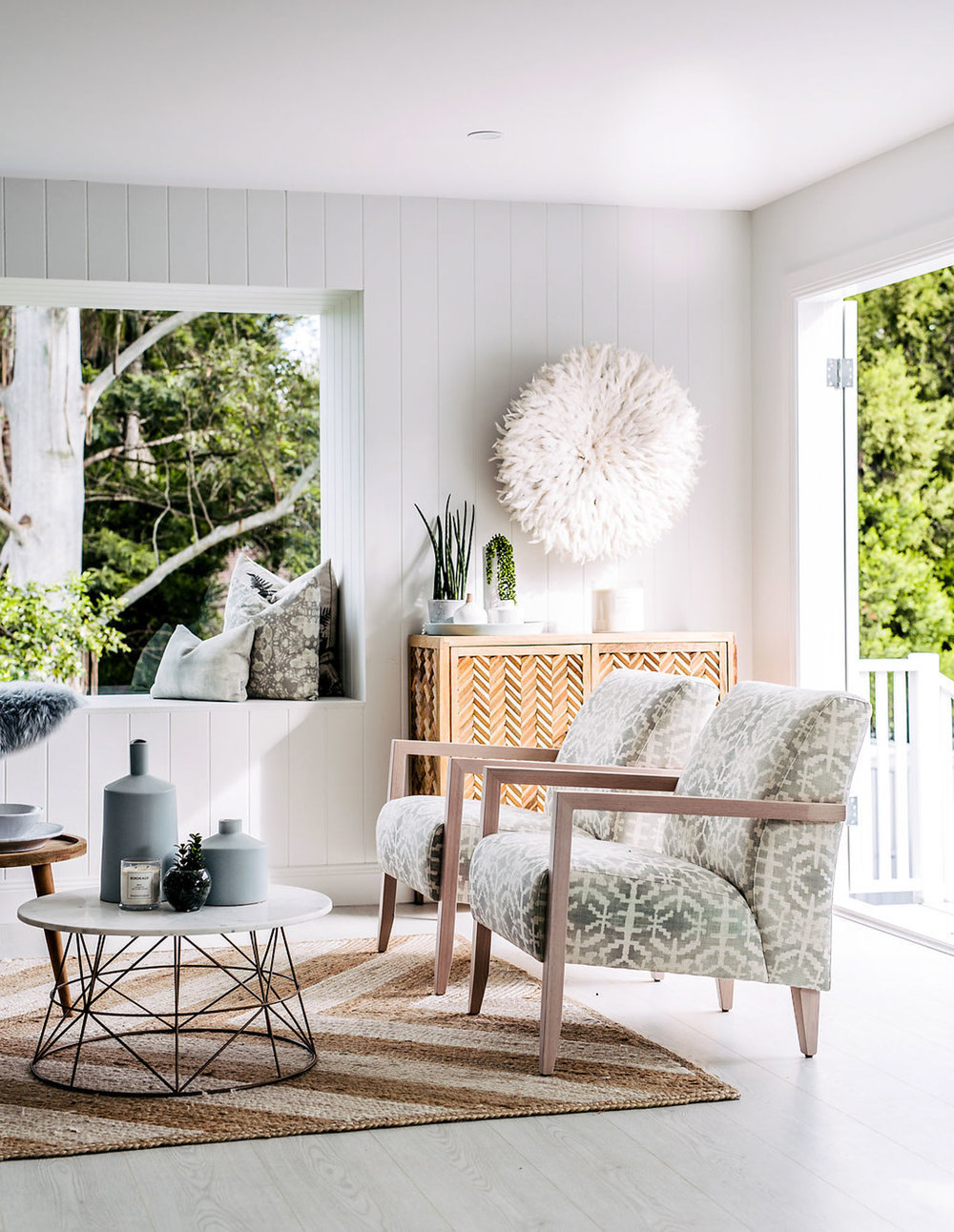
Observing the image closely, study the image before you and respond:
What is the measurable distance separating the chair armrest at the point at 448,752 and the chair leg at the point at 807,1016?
3.75 feet

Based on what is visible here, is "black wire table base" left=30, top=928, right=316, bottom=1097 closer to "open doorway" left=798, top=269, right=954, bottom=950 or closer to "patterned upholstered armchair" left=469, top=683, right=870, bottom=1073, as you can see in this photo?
"patterned upholstered armchair" left=469, top=683, right=870, bottom=1073

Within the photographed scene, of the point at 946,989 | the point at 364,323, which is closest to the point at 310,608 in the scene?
the point at 364,323

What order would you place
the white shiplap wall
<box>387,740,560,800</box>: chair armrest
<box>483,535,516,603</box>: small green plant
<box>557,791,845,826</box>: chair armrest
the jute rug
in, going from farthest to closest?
→ <box>483,535,516,603</box>: small green plant < the white shiplap wall < <box>387,740,560,800</box>: chair armrest < <box>557,791,845,826</box>: chair armrest < the jute rug

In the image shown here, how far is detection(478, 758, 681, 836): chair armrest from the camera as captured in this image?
11.2ft

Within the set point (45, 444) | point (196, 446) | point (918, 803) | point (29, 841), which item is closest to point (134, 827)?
point (29, 841)

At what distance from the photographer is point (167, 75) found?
3.71 metres

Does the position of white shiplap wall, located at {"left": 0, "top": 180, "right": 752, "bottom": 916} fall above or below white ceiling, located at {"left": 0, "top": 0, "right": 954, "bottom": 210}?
below

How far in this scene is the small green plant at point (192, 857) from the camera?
287 cm

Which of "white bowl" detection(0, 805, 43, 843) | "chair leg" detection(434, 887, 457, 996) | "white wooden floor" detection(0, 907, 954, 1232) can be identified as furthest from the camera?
"chair leg" detection(434, 887, 457, 996)

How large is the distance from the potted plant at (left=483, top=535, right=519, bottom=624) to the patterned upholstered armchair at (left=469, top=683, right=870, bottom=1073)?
1.70 metres

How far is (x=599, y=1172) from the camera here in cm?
250

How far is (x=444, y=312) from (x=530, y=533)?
34.5 inches

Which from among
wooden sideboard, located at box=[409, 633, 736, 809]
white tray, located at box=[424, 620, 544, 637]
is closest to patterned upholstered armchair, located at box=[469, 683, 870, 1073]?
wooden sideboard, located at box=[409, 633, 736, 809]

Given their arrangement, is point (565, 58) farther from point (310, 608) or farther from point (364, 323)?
point (310, 608)
